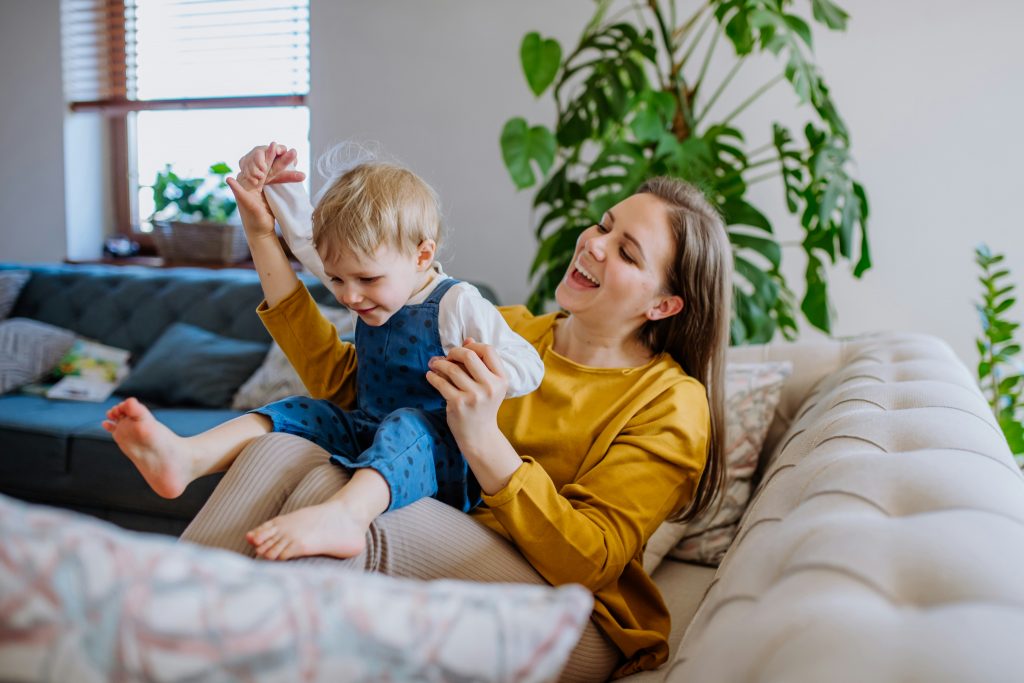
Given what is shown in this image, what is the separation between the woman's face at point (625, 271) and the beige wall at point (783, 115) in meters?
1.35

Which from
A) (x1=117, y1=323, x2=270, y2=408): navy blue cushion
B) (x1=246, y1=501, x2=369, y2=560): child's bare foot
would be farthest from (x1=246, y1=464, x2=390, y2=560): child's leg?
(x1=117, y1=323, x2=270, y2=408): navy blue cushion

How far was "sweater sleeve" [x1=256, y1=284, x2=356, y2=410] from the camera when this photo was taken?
4.36ft

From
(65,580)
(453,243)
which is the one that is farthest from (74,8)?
(65,580)

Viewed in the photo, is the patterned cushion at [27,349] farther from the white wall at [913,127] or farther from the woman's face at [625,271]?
the woman's face at [625,271]

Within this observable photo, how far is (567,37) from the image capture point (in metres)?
3.26

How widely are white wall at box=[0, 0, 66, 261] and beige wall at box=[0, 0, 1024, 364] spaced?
12mm

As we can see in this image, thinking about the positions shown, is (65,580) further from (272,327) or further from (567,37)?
(567,37)

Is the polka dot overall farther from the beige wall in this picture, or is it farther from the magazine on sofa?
the magazine on sofa

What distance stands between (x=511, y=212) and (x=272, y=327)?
7.20 ft

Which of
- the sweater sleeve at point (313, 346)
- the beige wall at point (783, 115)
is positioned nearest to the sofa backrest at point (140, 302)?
the beige wall at point (783, 115)

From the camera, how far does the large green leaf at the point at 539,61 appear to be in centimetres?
230

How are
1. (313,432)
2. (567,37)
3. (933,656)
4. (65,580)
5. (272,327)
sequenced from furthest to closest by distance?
1. (567,37)
2. (272,327)
3. (313,432)
4. (933,656)
5. (65,580)

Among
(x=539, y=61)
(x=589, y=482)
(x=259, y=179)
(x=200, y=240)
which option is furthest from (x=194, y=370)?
(x=589, y=482)

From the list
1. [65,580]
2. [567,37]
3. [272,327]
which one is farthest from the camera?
[567,37]
